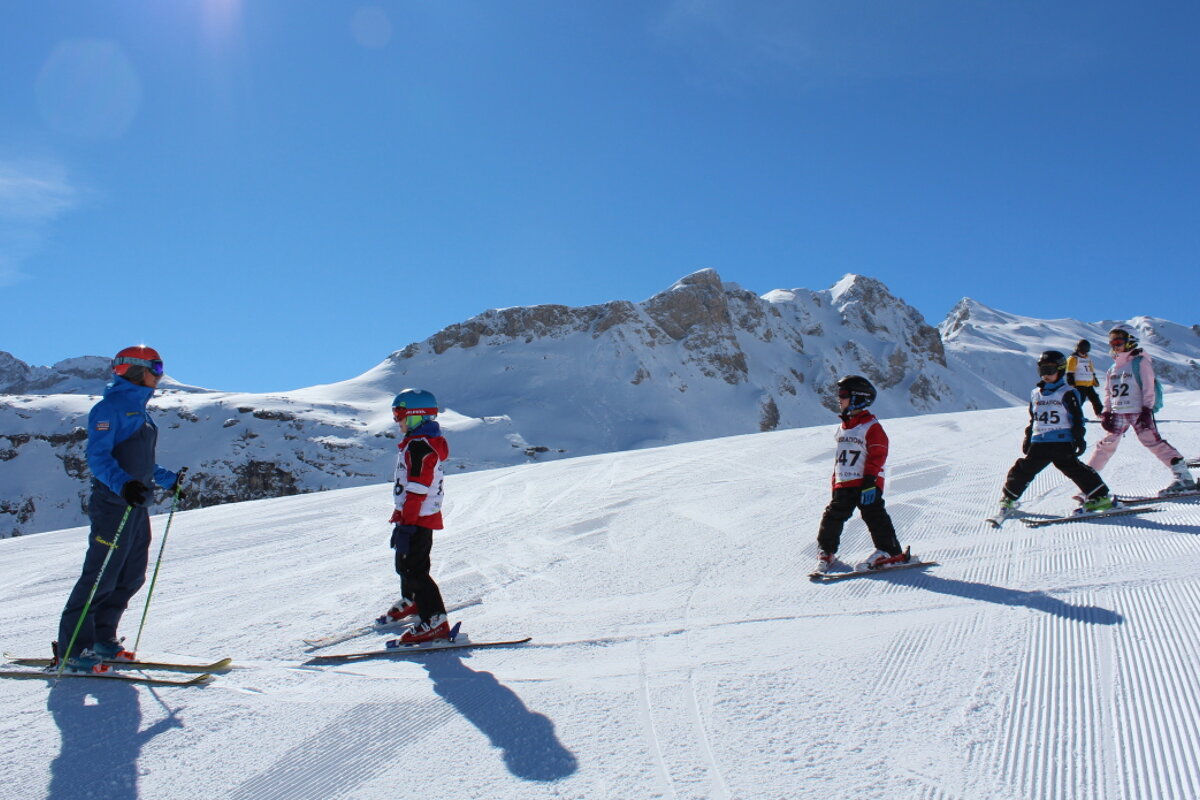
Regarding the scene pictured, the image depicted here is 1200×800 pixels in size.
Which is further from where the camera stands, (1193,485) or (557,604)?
(1193,485)

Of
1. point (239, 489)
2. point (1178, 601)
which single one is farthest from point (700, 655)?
point (239, 489)

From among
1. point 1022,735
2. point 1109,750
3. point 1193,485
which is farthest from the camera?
point 1193,485

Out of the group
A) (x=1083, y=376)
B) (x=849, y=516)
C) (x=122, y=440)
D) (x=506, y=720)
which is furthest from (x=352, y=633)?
(x=1083, y=376)

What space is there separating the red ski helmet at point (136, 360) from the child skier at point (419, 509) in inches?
54.3

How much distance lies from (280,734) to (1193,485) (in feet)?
23.7

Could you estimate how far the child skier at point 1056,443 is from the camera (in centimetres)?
562

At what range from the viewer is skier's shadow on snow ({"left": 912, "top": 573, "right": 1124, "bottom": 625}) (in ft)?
10.2

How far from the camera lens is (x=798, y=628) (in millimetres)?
3459

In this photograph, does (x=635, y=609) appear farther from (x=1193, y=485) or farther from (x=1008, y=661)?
(x=1193, y=485)

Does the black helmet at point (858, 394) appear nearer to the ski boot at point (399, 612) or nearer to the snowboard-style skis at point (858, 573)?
the snowboard-style skis at point (858, 573)

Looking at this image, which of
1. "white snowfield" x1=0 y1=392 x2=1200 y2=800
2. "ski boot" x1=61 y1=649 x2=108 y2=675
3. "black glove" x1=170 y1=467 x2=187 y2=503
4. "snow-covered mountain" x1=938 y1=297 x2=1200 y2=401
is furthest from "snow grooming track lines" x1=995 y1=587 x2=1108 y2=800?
"snow-covered mountain" x1=938 y1=297 x2=1200 y2=401

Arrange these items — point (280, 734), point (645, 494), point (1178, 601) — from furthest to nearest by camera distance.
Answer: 1. point (645, 494)
2. point (1178, 601)
3. point (280, 734)

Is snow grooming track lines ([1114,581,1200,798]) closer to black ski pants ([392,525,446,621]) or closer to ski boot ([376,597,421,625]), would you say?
black ski pants ([392,525,446,621])

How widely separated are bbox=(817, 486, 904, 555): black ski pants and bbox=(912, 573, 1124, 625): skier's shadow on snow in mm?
369
